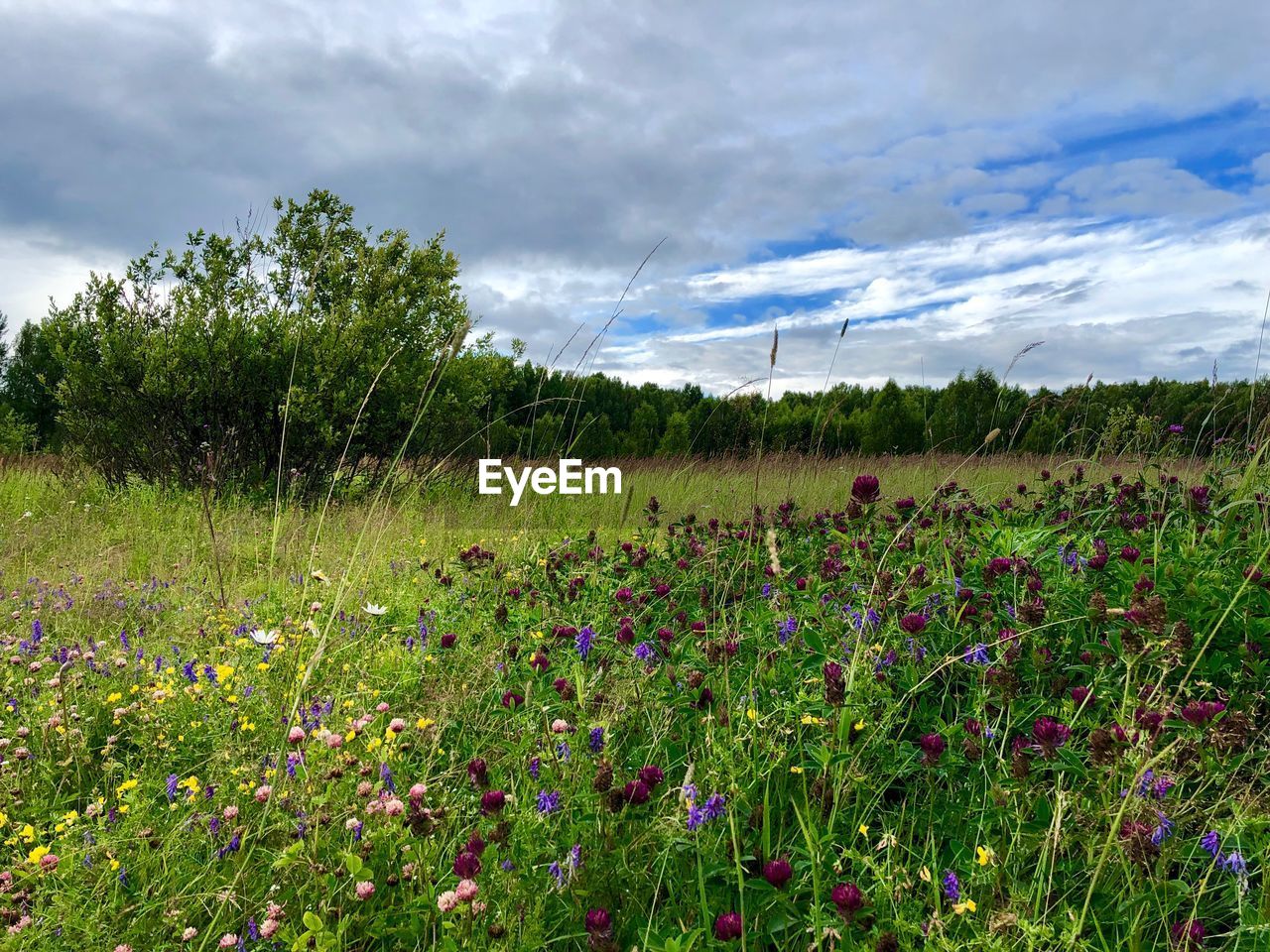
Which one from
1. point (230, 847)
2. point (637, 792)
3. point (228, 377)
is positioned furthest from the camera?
point (228, 377)

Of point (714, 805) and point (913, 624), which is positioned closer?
point (714, 805)

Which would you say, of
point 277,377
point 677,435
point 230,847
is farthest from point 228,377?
point 677,435

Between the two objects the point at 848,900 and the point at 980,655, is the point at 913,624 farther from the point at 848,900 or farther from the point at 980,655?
the point at 848,900

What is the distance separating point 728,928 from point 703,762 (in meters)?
0.47

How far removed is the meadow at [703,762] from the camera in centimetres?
137

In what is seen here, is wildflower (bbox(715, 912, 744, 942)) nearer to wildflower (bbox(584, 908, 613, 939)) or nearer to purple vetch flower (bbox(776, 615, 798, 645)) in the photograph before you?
wildflower (bbox(584, 908, 613, 939))

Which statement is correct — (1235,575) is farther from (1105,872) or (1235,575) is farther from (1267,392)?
(1267,392)

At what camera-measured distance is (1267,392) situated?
507 centimetres

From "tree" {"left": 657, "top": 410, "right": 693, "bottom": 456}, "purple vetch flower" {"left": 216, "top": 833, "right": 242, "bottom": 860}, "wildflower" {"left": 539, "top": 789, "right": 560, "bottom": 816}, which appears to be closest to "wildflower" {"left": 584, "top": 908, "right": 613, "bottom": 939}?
"wildflower" {"left": 539, "top": 789, "right": 560, "bottom": 816}

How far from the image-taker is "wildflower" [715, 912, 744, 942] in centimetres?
116

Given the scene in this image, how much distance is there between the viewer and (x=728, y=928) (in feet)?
3.81

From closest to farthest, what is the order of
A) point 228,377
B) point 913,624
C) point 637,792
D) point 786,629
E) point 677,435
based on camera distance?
1. point 637,792
2. point 913,624
3. point 786,629
4. point 228,377
5. point 677,435

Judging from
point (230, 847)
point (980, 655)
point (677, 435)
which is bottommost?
point (230, 847)

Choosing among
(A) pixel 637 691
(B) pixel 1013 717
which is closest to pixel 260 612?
(A) pixel 637 691
